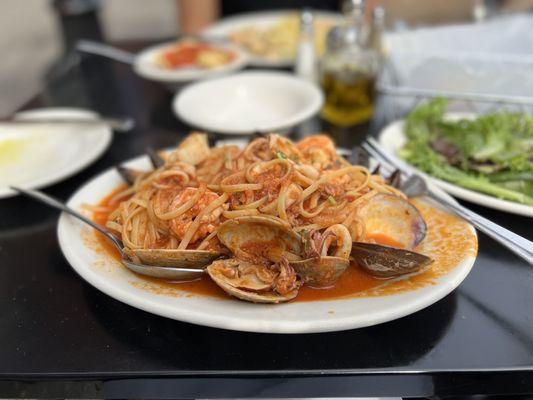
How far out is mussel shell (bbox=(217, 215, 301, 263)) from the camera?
1.62m

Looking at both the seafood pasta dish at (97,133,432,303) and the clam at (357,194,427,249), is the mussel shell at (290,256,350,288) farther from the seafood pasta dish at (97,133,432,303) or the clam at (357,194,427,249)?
the clam at (357,194,427,249)

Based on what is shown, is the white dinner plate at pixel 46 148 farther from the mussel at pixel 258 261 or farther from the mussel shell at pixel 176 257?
the mussel at pixel 258 261

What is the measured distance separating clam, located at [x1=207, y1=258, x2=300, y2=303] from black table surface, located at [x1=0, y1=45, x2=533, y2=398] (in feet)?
0.46

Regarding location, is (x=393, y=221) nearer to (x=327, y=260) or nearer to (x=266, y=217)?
(x=327, y=260)

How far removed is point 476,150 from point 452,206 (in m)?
0.65

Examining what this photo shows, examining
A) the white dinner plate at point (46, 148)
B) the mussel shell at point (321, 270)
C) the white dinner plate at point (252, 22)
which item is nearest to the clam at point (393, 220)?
the mussel shell at point (321, 270)

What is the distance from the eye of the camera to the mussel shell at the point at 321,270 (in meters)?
1.54

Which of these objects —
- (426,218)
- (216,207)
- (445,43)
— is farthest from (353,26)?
(216,207)

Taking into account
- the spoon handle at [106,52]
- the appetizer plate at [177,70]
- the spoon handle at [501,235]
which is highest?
the spoon handle at [106,52]

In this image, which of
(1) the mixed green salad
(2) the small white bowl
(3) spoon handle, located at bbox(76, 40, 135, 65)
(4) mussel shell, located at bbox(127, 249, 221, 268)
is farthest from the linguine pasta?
(3) spoon handle, located at bbox(76, 40, 135, 65)

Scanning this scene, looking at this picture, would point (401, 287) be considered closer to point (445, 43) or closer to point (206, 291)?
point (206, 291)

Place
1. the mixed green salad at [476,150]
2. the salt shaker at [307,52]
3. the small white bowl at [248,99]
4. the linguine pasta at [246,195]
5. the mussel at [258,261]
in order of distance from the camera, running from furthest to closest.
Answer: the salt shaker at [307,52], the small white bowl at [248,99], the mixed green salad at [476,150], the linguine pasta at [246,195], the mussel at [258,261]

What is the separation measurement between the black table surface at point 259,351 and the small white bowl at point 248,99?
162cm

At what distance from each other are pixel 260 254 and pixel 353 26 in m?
2.00
